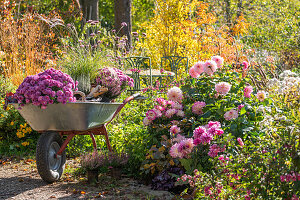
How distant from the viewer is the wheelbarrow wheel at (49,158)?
3.43 metres

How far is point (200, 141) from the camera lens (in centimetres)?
282

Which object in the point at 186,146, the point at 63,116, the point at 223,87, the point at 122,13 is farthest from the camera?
the point at 122,13

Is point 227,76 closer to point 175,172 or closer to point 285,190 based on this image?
point 175,172

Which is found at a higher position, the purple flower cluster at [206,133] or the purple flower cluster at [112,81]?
the purple flower cluster at [112,81]

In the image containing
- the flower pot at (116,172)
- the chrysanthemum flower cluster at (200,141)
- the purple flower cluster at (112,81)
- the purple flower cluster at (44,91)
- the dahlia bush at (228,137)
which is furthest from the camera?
the purple flower cluster at (112,81)

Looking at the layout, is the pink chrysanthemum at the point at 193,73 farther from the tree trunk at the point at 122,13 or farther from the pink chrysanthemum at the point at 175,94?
the tree trunk at the point at 122,13

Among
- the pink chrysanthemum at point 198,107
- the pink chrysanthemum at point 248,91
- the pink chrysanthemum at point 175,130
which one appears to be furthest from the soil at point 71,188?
the pink chrysanthemum at point 248,91

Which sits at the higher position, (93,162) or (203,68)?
(203,68)

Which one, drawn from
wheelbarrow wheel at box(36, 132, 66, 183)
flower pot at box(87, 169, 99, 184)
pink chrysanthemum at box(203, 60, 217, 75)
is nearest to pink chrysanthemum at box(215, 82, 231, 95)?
pink chrysanthemum at box(203, 60, 217, 75)

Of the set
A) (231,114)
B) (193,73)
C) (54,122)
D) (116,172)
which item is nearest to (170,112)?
(193,73)

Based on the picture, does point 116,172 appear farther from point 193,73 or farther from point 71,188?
point 193,73

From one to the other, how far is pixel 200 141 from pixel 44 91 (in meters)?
1.43

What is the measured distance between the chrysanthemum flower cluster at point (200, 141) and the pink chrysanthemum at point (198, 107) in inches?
14.1

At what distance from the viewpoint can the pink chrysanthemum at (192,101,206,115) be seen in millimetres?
3348
